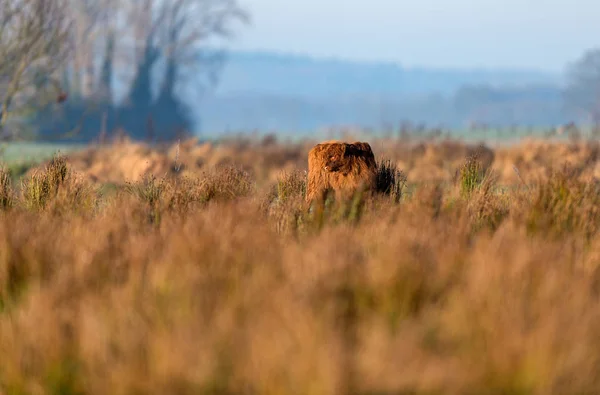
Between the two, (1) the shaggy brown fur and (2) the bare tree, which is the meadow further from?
(2) the bare tree

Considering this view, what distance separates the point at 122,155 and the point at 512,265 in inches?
957

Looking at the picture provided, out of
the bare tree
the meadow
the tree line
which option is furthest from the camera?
the tree line

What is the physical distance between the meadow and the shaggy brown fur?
191 cm

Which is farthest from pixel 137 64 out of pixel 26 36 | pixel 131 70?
pixel 26 36

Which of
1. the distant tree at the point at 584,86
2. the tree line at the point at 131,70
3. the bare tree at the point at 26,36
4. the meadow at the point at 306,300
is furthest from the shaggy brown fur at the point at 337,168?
the distant tree at the point at 584,86

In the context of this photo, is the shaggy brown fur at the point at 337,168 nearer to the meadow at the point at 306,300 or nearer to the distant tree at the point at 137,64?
the meadow at the point at 306,300

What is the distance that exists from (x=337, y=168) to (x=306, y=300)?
21.1 feet

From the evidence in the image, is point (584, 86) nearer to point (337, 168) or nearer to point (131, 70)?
point (131, 70)

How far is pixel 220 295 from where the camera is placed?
692 cm

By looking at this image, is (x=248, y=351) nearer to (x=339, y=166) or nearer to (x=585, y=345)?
(x=585, y=345)

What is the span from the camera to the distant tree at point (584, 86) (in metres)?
157

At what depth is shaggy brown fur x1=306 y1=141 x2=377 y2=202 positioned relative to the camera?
12656 mm

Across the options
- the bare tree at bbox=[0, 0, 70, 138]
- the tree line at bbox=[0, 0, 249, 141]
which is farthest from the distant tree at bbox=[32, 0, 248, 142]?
the bare tree at bbox=[0, 0, 70, 138]

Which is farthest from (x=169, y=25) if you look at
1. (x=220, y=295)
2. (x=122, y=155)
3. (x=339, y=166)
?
(x=220, y=295)
